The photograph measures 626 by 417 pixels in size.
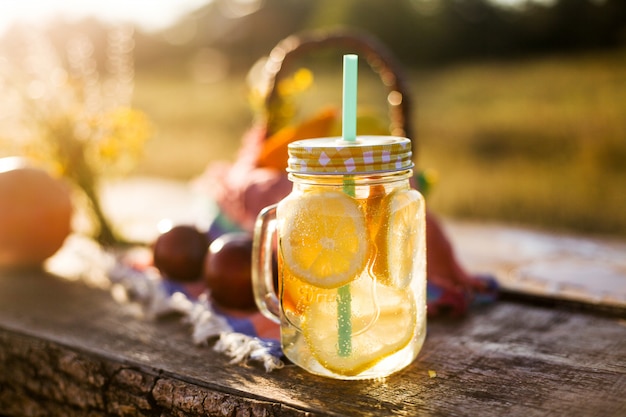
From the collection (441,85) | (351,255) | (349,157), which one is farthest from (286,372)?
(441,85)

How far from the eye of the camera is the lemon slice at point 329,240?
1.10 m

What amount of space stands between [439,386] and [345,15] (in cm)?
728

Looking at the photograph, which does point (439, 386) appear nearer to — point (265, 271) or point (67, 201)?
point (265, 271)

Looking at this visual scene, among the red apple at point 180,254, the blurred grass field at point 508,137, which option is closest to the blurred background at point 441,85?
the blurred grass field at point 508,137

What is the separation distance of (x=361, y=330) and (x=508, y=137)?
14.9 ft

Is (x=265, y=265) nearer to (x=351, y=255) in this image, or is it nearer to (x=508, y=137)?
(x=351, y=255)

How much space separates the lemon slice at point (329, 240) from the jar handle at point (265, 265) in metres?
0.16

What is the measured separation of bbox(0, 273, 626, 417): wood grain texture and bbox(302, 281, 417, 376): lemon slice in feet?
0.18

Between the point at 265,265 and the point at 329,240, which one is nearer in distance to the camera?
the point at 329,240

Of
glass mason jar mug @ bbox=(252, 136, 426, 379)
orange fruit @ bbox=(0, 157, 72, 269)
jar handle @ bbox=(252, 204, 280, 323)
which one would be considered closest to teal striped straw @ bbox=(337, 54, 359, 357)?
glass mason jar mug @ bbox=(252, 136, 426, 379)

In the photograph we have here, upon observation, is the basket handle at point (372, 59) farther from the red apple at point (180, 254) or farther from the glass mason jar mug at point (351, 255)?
the glass mason jar mug at point (351, 255)

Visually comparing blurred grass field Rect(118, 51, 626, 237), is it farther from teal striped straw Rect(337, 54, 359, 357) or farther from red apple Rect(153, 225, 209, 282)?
teal striped straw Rect(337, 54, 359, 357)

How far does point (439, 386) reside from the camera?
1.20m

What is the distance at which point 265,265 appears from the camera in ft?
4.25
